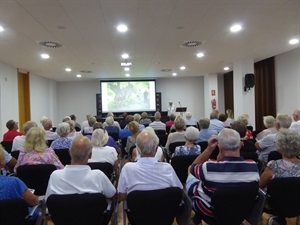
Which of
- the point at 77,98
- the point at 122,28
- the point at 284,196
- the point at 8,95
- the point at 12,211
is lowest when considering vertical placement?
the point at 284,196

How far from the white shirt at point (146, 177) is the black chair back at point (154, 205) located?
0.67ft

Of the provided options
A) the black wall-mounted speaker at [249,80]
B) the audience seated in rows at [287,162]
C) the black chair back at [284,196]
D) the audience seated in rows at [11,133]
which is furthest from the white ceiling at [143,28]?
the black chair back at [284,196]

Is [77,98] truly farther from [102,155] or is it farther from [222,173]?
[222,173]

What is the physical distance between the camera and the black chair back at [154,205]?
1.87 meters

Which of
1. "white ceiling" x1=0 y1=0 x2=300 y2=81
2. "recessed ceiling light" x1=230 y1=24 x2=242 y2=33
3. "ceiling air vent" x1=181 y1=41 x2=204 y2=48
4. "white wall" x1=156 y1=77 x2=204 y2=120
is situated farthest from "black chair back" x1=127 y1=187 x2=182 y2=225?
"white wall" x1=156 y1=77 x2=204 y2=120

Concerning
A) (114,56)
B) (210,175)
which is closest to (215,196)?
(210,175)

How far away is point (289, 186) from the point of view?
2.10 metres

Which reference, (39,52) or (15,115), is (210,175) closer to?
(39,52)

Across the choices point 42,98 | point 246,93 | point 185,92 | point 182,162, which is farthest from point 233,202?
point 185,92

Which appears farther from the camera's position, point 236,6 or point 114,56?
point 114,56

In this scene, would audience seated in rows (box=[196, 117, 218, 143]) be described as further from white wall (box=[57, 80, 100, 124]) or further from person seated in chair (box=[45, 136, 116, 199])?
white wall (box=[57, 80, 100, 124])

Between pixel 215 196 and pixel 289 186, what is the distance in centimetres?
67

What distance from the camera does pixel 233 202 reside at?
196cm

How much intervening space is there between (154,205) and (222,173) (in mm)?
587
